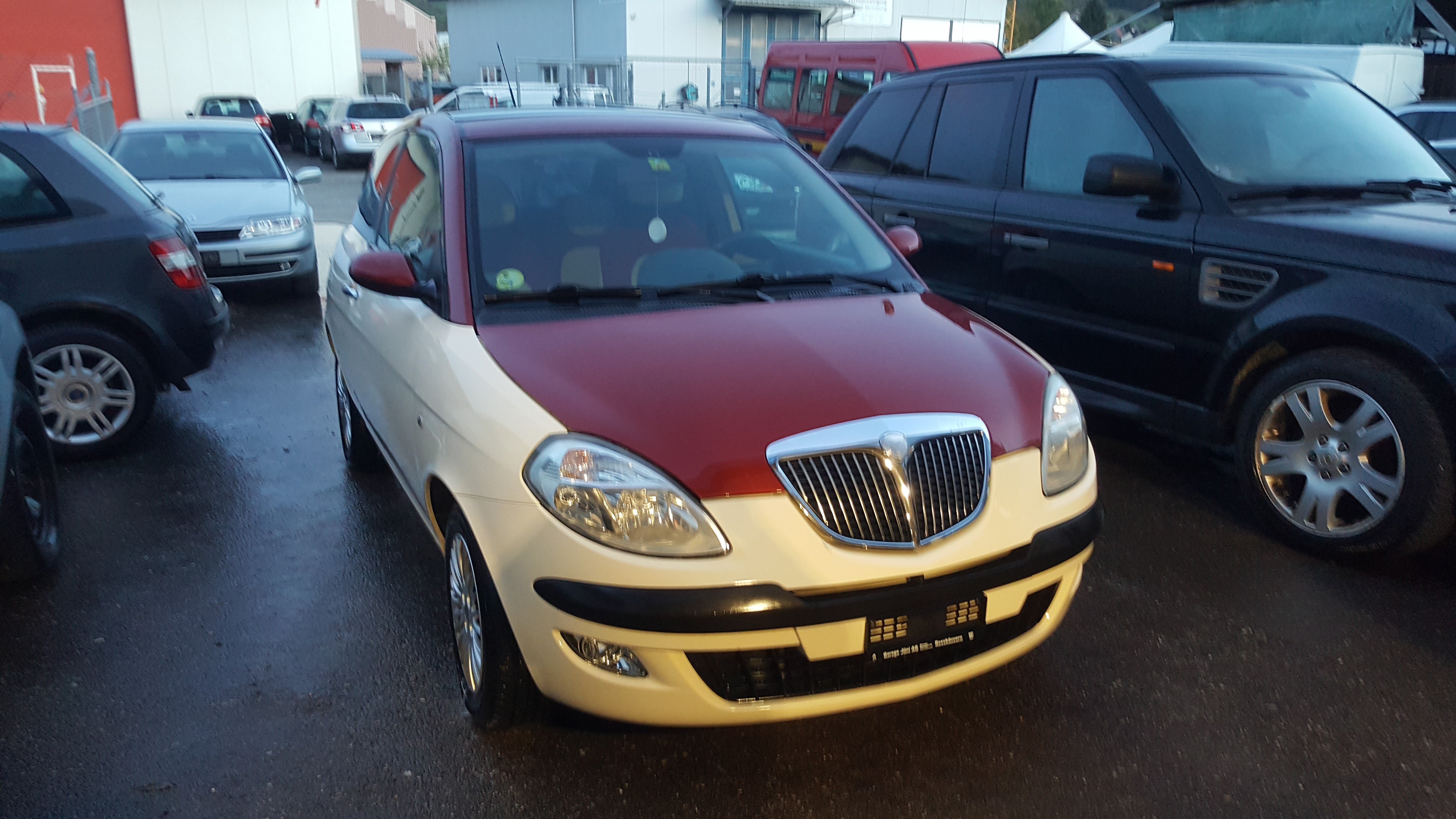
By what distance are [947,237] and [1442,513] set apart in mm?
2599

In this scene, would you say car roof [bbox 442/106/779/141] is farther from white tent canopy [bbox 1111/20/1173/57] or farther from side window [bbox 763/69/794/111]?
white tent canopy [bbox 1111/20/1173/57]

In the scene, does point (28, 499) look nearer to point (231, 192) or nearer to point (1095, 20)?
point (231, 192)

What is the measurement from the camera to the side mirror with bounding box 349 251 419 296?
3.42 meters

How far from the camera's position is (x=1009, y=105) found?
5492mm

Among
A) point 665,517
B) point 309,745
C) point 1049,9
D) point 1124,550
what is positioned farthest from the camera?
point 1049,9

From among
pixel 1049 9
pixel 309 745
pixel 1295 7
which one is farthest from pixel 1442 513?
pixel 1049 9

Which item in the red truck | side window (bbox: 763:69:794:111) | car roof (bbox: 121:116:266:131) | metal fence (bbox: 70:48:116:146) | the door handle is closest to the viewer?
the door handle

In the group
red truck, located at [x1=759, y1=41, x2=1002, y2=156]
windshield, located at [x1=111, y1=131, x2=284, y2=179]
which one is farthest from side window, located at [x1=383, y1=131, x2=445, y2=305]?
red truck, located at [x1=759, y1=41, x2=1002, y2=156]

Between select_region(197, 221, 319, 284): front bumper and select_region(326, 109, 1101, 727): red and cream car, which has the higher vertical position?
select_region(326, 109, 1101, 727): red and cream car

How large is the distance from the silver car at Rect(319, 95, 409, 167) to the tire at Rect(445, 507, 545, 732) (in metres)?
21.6

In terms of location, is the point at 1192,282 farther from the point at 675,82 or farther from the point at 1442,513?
the point at 675,82

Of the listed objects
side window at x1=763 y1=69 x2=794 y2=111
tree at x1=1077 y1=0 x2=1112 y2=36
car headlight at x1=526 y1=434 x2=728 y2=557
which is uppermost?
tree at x1=1077 y1=0 x2=1112 y2=36

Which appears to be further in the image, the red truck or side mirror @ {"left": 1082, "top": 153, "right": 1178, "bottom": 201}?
the red truck

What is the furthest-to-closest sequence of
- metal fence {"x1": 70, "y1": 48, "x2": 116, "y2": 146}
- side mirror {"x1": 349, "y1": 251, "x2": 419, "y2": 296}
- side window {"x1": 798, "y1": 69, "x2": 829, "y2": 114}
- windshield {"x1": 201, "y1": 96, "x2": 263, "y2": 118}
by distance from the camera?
1. windshield {"x1": 201, "y1": 96, "x2": 263, "y2": 118}
2. metal fence {"x1": 70, "y1": 48, "x2": 116, "y2": 146}
3. side window {"x1": 798, "y1": 69, "x2": 829, "y2": 114}
4. side mirror {"x1": 349, "y1": 251, "x2": 419, "y2": 296}
